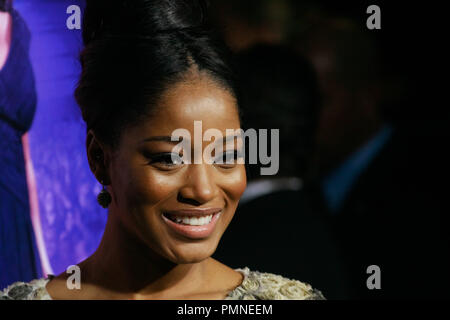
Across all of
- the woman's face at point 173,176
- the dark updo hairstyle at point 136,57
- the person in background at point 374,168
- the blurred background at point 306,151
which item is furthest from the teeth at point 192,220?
the person in background at point 374,168

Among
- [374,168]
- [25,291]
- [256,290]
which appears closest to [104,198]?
[25,291]

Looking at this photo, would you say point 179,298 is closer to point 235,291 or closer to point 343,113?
point 235,291

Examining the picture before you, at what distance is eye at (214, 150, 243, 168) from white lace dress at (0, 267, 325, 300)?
0.34 meters

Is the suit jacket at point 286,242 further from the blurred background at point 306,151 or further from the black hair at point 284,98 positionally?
the black hair at point 284,98

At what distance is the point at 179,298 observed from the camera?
154cm

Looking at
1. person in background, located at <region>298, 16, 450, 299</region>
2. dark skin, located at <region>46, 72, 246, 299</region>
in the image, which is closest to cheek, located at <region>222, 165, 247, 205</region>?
dark skin, located at <region>46, 72, 246, 299</region>

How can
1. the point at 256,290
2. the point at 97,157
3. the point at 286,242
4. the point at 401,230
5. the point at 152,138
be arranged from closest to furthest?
the point at 152,138, the point at 97,157, the point at 256,290, the point at 286,242, the point at 401,230

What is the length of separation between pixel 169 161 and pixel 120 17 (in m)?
0.36

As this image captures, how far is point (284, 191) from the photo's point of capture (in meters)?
2.08

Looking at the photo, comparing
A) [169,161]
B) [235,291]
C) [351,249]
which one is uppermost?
[169,161]

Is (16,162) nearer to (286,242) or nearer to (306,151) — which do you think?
(286,242)

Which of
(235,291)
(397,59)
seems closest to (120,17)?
(235,291)

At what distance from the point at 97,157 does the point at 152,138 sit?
0.19 meters

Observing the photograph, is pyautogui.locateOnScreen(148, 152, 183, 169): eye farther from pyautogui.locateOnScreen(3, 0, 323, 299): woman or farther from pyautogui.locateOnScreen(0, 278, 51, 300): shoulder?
pyautogui.locateOnScreen(0, 278, 51, 300): shoulder
